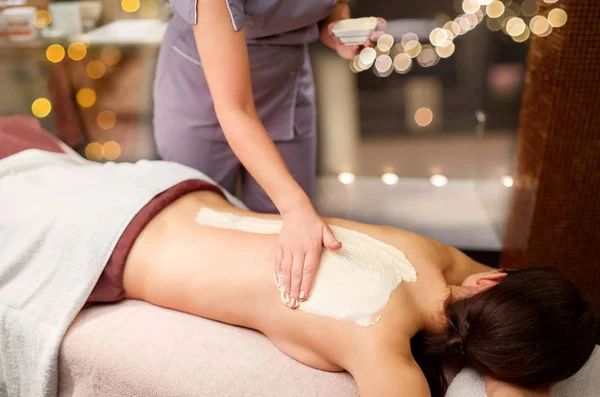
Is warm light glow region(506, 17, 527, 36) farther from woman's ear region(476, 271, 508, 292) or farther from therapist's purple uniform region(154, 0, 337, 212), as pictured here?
woman's ear region(476, 271, 508, 292)

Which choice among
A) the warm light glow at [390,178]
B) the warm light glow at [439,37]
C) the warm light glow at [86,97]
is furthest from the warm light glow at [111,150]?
the warm light glow at [439,37]

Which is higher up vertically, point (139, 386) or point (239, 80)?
point (239, 80)

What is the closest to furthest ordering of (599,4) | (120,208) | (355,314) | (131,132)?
1. (355,314)
2. (120,208)
3. (599,4)
4. (131,132)

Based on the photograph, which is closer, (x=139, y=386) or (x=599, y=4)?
(x=139, y=386)

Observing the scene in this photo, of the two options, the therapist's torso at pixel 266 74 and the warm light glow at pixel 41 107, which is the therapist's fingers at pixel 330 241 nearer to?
the therapist's torso at pixel 266 74

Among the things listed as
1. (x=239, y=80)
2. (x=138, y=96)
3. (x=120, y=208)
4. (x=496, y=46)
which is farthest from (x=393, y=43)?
(x=120, y=208)


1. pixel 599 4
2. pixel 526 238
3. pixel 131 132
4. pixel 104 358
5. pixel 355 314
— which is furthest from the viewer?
pixel 131 132

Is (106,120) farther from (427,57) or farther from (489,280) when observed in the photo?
(489,280)

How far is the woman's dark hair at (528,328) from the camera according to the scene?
3.21 feet

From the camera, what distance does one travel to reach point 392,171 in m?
2.91

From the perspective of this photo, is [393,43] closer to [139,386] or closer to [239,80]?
[239,80]

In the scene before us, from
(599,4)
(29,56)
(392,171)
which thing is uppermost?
(599,4)

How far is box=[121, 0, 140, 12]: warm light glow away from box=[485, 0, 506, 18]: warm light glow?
1.61 metres

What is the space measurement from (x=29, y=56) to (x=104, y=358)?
2142 mm
